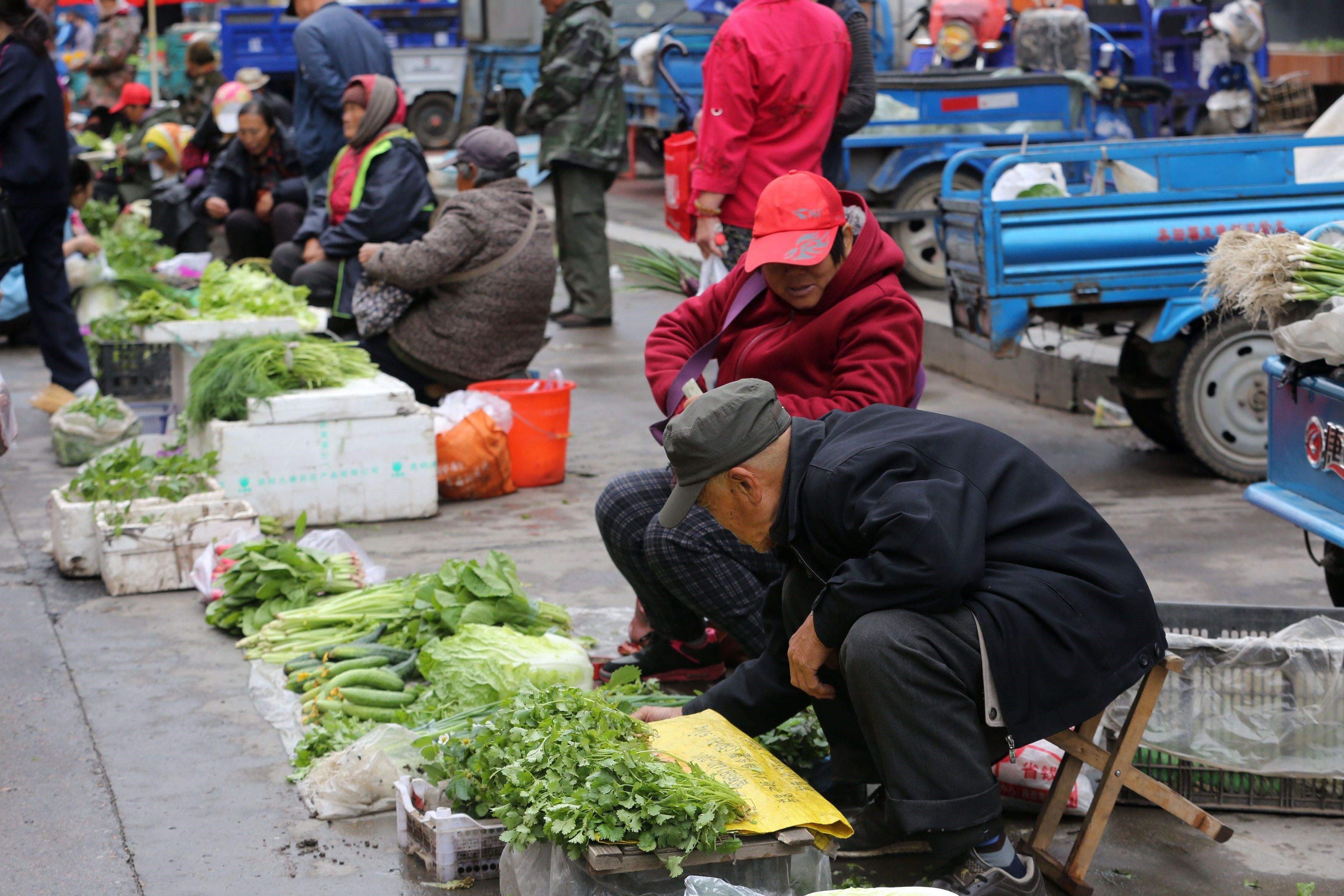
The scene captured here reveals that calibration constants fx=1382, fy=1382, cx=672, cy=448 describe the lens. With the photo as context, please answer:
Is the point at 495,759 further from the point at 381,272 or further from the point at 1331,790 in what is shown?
the point at 381,272

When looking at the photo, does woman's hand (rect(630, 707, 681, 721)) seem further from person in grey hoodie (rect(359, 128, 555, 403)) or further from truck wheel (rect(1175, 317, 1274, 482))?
truck wheel (rect(1175, 317, 1274, 482))

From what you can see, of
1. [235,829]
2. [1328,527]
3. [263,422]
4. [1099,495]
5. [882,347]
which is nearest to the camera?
[235,829]

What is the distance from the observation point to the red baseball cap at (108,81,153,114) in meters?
15.1

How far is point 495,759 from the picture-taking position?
2.85 meters

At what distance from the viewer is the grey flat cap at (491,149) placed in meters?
6.17

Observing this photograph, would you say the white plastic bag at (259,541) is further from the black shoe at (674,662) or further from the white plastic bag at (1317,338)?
the white plastic bag at (1317,338)

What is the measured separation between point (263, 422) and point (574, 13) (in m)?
4.52

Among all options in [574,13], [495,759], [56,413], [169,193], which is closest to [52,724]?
[495,759]

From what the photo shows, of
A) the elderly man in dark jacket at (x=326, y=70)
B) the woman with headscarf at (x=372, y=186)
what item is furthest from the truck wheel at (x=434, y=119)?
the woman with headscarf at (x=372, y=186)

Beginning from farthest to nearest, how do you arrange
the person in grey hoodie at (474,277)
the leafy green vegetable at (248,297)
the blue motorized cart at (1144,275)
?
the leafy green vegetable at (248,297) < the person in grey hoodie at (474,277) < the blue motorized cart at (1144,275)

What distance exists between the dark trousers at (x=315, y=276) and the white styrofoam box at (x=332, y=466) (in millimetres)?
1317

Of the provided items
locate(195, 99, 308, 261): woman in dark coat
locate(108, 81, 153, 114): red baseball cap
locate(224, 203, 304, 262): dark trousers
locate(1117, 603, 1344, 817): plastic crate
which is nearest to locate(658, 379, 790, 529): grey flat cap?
locate(1117, 603, 1344, 817): plastic crate

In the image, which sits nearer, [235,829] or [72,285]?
[235,829]

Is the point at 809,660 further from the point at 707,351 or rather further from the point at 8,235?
the point at 8,235
